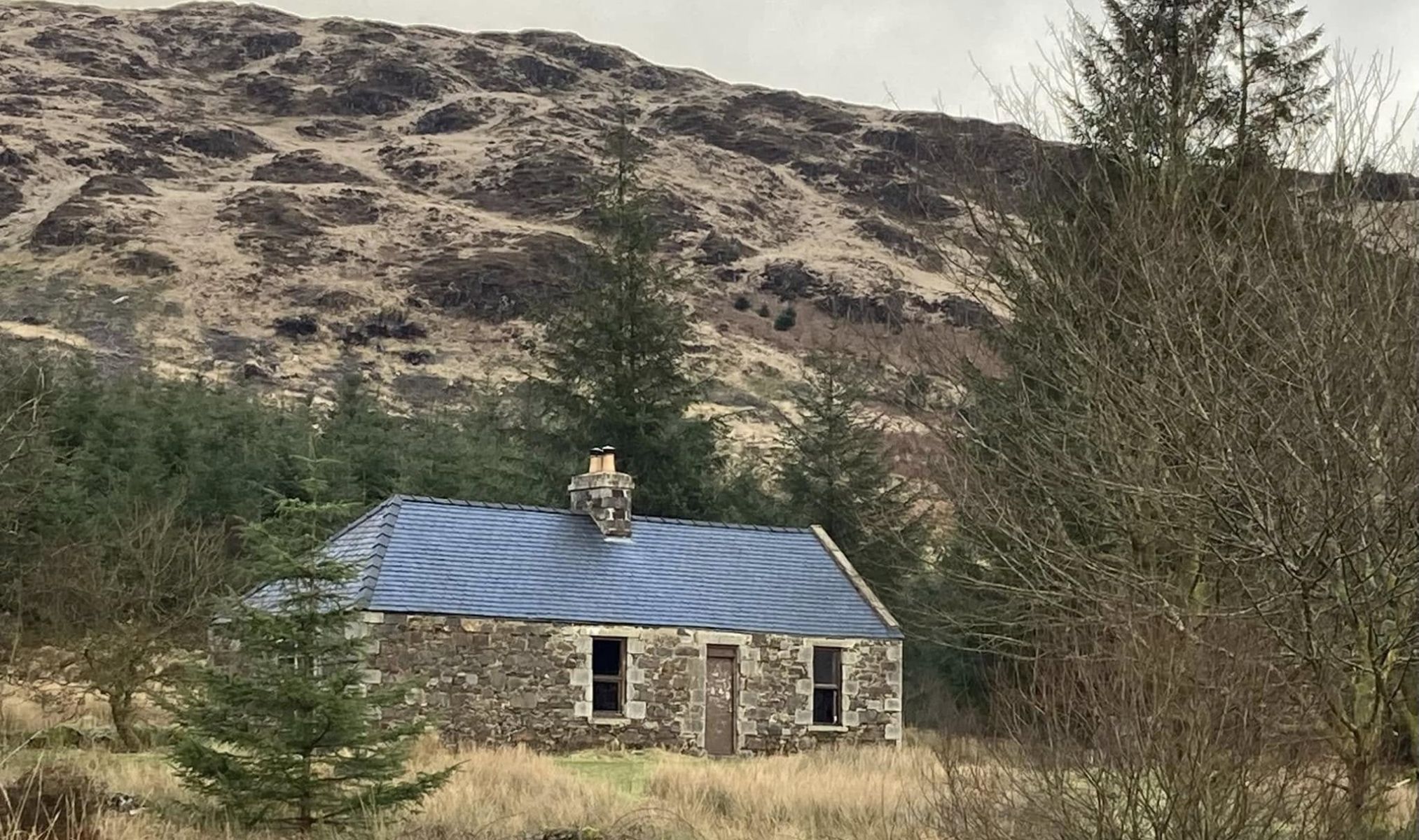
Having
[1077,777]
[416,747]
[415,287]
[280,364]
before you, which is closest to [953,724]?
[1077,777]

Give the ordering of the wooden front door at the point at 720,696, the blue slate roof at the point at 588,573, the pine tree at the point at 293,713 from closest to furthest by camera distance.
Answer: the pine tree at the point at 293,713
the blue slate roof at the point at 588,573
the wooden front door at the point at 720,696

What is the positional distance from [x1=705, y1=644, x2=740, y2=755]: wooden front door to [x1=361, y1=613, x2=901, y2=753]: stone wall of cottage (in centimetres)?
11

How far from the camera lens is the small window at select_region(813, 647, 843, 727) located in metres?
23.3

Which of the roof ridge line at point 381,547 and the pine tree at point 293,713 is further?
the roof ridge line at point 381,547

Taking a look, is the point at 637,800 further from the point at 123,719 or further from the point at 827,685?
the point at 827,685

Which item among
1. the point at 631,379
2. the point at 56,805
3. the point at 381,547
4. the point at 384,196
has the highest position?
the point at 384,196

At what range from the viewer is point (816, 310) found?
320 feet

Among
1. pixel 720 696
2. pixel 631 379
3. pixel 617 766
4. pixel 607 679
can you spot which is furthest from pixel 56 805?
pixel 631 379

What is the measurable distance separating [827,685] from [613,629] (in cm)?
356

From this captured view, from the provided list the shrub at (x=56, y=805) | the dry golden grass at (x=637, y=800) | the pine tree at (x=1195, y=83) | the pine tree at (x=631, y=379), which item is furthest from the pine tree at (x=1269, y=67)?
the pine tree at (x=631, y=379)

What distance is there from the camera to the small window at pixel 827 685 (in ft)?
76.4

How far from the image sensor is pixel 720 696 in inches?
887

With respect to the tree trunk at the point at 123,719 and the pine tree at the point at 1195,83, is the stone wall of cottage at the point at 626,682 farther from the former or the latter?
the pine tree at the point at 1195,83

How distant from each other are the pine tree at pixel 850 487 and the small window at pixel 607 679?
11.6m
